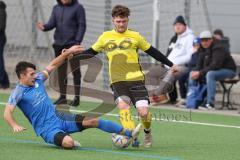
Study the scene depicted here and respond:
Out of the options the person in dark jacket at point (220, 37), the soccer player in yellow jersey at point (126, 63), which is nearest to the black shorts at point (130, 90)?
the soccer player in yellow jersey at point (126, 63)

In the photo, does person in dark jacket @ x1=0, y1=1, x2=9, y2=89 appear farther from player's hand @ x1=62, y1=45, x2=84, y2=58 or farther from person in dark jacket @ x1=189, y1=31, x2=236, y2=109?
player's hand @ x1=62, y1=45, x2=84, y2=58

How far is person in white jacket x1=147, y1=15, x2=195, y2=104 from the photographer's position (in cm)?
1706

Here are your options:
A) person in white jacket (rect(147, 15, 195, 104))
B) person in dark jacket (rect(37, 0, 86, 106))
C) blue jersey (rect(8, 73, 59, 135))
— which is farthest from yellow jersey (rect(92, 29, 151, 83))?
person in white jacket (rect(147, 15, 195, 104))

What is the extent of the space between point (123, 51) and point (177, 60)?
240 inches

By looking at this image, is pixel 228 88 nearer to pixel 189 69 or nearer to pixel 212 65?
pixel 189 69

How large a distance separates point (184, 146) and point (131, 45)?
58.6 inches

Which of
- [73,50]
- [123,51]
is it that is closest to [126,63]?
[123,51]

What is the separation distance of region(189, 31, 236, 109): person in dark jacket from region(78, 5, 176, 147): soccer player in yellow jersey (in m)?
5.08

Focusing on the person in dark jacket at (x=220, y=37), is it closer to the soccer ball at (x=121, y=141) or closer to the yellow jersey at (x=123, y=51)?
the yellow jersey at (x=123, y=51)

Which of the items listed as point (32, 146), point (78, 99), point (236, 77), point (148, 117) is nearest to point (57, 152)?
point (32, 146)

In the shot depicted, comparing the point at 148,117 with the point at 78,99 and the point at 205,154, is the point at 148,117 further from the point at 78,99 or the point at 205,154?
the point at 78,99

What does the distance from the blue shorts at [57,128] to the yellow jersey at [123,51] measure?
3.26 ft

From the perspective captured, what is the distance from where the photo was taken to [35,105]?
10.5 metres

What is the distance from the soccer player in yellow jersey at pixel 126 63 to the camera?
10984 millimetres
